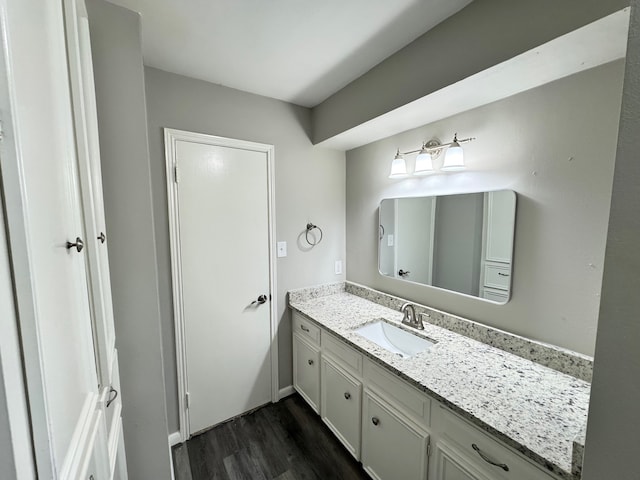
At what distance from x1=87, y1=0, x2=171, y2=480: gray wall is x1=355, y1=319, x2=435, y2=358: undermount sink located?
3.98 ft

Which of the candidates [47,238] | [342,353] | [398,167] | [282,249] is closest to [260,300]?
[282,249]

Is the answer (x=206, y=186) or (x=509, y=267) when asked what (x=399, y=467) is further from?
(x=206, y=186)

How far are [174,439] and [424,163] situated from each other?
2559mm

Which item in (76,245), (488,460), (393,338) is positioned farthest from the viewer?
(393,338)

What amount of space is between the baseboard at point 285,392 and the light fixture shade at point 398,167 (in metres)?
2.00

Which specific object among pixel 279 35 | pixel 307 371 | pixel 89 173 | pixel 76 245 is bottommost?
pixel 307 371

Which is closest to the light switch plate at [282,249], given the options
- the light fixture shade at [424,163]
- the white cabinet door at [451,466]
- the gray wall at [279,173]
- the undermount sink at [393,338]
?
the gray wall at [279,173]

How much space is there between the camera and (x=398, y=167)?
1.90 m

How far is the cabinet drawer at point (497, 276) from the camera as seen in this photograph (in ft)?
4.70

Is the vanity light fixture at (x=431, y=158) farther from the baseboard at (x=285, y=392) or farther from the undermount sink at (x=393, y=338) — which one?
the baseboard at (x=285, y=392)

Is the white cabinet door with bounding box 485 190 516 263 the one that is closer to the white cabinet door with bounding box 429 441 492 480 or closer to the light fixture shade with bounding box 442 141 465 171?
the light fixture shade with bounding box 442 141 465 171

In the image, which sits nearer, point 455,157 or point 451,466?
point 451,466

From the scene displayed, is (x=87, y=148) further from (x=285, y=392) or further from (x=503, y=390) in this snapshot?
(x=285, y=392)

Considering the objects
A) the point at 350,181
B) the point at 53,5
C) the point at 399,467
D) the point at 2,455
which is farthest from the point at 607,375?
the point at 350,181
